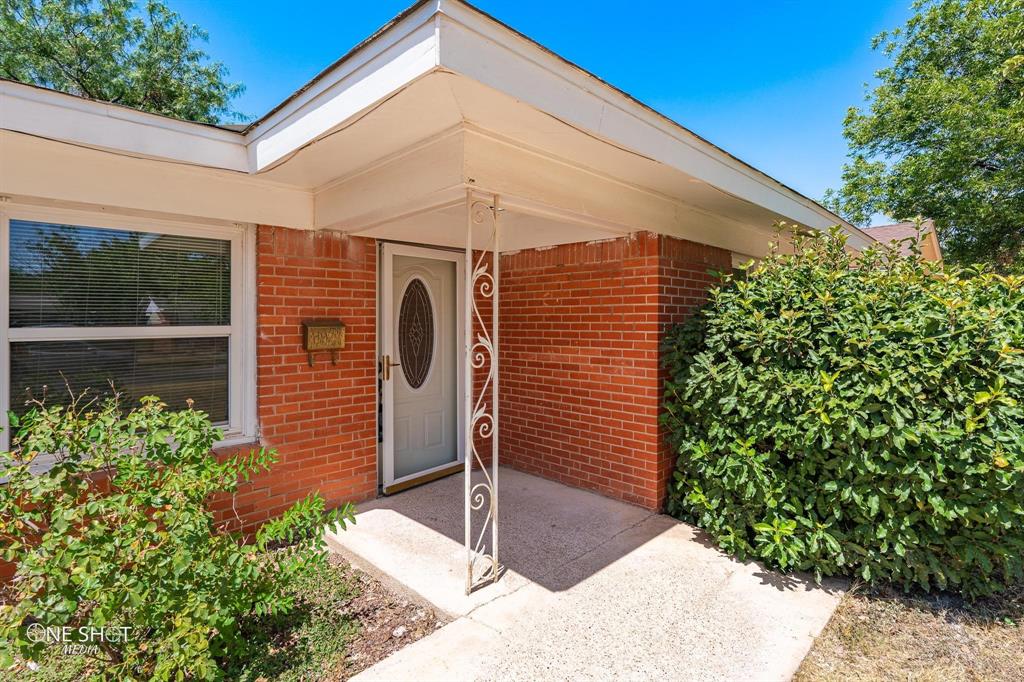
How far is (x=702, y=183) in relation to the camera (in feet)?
11.6

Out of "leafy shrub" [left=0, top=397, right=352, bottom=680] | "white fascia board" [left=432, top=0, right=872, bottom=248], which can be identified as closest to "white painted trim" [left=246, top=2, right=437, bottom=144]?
"white fascia board" [left=432, top=0, right=872, bottom=248]

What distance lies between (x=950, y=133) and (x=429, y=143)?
1714cm

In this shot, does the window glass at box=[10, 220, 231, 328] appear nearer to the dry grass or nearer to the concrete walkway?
the concrete walkway

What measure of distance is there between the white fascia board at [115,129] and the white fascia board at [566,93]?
1957 millimetres

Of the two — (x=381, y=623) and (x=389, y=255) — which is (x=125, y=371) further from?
(x=381, y=623)

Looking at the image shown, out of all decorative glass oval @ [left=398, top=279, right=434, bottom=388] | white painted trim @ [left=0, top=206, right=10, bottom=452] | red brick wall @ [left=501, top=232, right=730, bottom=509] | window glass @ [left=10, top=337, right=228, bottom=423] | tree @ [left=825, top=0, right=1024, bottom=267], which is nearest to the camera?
white painted trim @ [left=0, top=206, right=10, bottom=452]

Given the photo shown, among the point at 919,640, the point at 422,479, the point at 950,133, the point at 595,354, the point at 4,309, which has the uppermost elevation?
the point at 950,133

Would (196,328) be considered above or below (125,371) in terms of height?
above

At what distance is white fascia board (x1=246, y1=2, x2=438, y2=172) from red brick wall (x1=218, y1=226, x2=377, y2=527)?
874 millimetres

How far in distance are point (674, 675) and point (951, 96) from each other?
57.3 feet

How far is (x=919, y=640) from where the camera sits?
259 cm

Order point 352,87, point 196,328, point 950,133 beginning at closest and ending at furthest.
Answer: point 352,87
point 196,328
point 950,133

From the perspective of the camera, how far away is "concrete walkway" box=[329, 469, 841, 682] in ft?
7.59

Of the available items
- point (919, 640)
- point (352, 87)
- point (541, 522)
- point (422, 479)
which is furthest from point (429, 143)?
point (919, 640)
